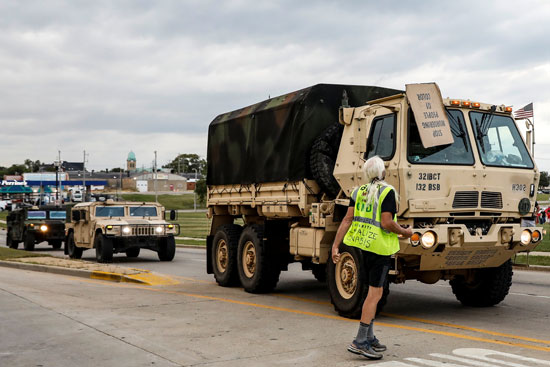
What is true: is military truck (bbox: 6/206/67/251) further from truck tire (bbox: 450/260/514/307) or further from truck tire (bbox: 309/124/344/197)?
truck tire (bbox: 450/260/514/307)

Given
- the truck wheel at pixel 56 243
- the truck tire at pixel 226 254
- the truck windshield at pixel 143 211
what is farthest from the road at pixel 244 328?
the truck wheel at pixel 56 243

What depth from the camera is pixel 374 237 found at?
6691 mm

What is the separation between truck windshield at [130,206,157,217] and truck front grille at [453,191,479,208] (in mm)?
13917

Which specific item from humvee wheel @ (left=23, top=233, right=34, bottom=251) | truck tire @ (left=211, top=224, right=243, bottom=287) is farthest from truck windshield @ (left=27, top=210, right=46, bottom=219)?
truck tire @ (left=211, top=224, right=243, bottom=287)

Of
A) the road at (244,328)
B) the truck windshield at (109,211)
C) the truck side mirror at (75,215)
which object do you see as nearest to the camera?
the road at (244,328)

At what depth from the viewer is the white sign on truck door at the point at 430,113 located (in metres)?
8.52

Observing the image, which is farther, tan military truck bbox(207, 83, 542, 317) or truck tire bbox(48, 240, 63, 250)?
truck tire bbox(48, 240, 63, 250)

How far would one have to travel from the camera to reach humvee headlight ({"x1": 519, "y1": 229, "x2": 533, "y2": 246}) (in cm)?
900

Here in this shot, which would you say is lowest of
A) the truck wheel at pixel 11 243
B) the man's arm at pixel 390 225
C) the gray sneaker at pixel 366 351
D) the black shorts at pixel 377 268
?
the truck wheel at pixel 11 243

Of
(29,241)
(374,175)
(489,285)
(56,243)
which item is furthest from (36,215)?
(374,175)

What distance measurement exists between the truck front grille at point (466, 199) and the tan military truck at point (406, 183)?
12 millimetres

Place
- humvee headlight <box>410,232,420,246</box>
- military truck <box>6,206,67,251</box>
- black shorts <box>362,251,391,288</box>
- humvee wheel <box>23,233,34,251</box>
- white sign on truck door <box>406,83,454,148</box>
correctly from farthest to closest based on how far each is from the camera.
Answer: military truck <box>6,206,67,251</box> → humvee wheel <box>23,233,34,251</box> → white sign on truck door <box>406,83,454,148</box> → humvee headlight <box>410,232,420,246</box> → black shorts <box>362,251,391,288</box>

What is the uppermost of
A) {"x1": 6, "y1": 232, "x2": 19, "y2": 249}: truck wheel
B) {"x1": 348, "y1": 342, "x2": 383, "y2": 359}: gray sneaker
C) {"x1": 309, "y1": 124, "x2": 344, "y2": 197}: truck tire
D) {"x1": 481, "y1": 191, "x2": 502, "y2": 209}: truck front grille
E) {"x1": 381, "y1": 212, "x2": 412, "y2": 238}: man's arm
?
{"x1": 309, "y1": 124, "x2": 344, "y2": 197}: truck tire

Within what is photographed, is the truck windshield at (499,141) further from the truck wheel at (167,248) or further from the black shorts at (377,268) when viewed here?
the truck wheel at (167,248)
